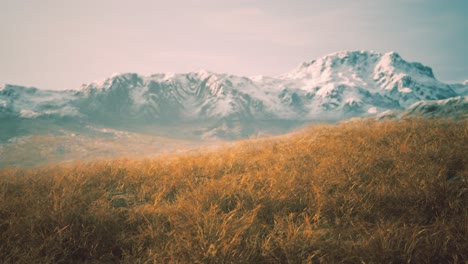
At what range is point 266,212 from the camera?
5379 mm

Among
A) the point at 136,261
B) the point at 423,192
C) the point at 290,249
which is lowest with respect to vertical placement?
the point at 136,261

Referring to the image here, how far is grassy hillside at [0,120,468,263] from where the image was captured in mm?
4020

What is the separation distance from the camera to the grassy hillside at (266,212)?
4020 millimetres

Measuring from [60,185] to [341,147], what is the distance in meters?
8.09

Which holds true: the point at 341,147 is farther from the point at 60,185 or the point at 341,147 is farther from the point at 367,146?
the point at 60,185

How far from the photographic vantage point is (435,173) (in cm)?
560

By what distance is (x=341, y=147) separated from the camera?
8.20m

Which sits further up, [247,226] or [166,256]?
[247,226]

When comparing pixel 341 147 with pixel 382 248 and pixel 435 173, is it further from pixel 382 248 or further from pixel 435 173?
pixel 382 248

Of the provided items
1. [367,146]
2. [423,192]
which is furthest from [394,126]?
[423,192]

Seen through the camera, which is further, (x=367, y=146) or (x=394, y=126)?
(x=394, y=126)

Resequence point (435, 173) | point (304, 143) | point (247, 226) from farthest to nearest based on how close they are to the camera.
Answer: point (304, 143) → point (435, 173) → point (247, 226)

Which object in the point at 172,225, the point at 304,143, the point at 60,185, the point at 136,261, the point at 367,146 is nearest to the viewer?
the point at 136,261

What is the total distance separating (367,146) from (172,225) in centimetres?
637
